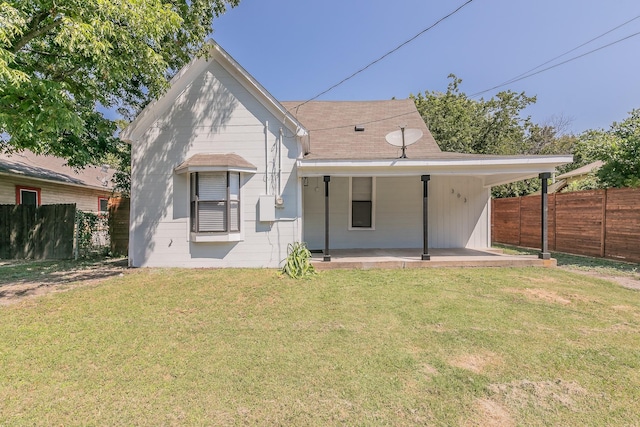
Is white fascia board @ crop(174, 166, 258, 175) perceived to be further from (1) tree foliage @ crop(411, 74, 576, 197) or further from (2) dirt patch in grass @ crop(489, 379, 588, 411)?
(1) tree foliage @ crop(411, 74, 576, 197)

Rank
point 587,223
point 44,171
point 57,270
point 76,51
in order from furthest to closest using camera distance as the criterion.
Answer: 1. point 44,171
2. point 587,223
3. point 57,270
4. point 76,51

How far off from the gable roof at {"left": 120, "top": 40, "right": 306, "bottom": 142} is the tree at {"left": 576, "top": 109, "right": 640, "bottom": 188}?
9011 millimetres

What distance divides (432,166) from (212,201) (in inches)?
221

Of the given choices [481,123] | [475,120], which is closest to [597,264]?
[481,123]

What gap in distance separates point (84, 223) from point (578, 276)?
45.1 ft

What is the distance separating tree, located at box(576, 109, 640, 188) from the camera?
323 inches

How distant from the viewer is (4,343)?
11.3ft

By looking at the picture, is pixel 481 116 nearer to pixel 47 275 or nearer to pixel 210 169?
pixel 210 169

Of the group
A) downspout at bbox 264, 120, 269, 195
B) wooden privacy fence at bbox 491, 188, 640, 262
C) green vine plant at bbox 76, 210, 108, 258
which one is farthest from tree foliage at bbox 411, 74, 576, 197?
green vine plant at bbox 76, 210, 108, 258

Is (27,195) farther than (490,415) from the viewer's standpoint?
Yes

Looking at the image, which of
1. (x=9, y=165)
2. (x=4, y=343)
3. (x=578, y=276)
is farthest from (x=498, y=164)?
(x=9, y=165)

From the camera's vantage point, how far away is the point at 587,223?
348 inches

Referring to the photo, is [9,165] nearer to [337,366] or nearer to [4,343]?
[4,343]

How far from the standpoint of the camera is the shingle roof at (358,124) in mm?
10234
